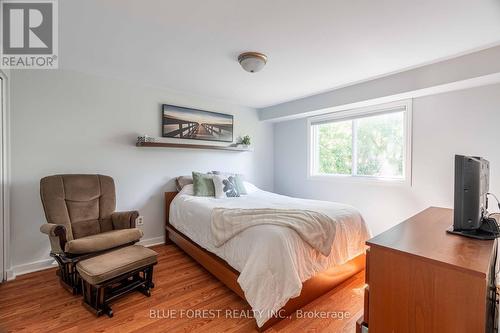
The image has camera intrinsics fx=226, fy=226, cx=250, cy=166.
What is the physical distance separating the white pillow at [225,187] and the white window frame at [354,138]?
5.00 feet

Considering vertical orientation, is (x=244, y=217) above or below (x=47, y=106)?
below

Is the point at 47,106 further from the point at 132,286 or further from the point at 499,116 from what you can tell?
the point at 499,116

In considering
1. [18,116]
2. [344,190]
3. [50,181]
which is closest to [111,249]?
[50,181]

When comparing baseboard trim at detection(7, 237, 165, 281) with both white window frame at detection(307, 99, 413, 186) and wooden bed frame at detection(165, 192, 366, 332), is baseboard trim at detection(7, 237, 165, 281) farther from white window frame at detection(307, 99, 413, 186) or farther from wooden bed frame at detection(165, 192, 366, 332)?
white window frame at detection(307, 99, 413, 186)

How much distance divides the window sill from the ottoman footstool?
9.58 feet

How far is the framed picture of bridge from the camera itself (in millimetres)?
3480

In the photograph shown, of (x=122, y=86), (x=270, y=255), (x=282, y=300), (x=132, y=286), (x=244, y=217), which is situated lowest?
(x=132, y=286)

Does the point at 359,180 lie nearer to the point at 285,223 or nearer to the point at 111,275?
the point at 285,223

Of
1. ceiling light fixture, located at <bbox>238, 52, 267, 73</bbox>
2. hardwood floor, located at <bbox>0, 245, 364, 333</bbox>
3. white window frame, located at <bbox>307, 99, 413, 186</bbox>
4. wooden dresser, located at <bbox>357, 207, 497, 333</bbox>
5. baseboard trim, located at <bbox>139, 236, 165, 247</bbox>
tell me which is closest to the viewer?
wooden dresser, located at <bbox>357, 207, 497, 333</bbox>

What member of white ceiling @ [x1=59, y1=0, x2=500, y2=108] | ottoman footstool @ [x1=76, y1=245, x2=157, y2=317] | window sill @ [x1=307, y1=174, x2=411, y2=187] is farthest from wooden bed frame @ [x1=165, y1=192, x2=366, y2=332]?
white ceiling @ [x1=59, y1=0, x2=500, y2=108]

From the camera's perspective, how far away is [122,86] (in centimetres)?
310

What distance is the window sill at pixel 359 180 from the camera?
3071mm

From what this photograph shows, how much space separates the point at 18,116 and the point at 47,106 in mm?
278

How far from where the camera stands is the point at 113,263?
1.88m
